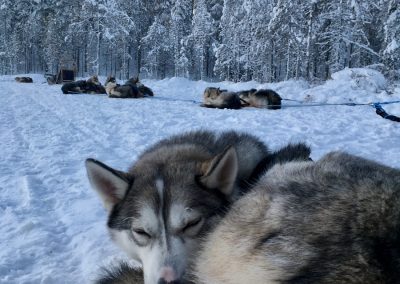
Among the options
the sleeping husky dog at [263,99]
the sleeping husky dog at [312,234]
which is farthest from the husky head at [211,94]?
the sleeping husky dog at [312,234]

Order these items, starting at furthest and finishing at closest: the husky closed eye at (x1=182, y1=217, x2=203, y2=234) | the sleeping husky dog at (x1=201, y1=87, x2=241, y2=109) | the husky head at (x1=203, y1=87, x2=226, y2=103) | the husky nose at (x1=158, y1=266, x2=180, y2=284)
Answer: the husky head at (x1=203, y1=87, x2=226, y2=103), the sleeping husky dog at (x1=201, y1=87, x2=241, y2=109), the husky closed eye at (x1=182, y1=217, x2=203, y2=234), the husky nose at (x1=158, y1=266, x2=180, y2=284)

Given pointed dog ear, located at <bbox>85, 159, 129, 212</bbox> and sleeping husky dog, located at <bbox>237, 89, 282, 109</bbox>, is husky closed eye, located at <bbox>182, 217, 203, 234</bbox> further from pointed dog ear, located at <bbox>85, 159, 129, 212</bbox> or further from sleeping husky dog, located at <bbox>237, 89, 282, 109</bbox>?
sleeping husky dog, located at <bbox>237, 89, 282, 109</bbox>

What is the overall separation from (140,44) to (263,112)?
45150mm

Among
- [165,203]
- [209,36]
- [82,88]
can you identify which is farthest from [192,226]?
[209,36]

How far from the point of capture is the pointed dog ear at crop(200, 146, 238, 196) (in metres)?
2.36

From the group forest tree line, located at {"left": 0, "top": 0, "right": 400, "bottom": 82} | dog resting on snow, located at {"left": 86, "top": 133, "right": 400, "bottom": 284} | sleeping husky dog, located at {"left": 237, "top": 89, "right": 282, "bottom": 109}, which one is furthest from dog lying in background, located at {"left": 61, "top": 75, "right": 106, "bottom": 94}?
dog resting on snow, located at {"left": 86, "top": 133, "right": 400, "bottom": 284}

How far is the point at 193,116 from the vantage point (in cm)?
1162

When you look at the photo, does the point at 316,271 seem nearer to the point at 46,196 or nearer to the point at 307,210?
the point at 307,210

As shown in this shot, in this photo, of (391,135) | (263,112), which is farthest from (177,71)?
(391,135)

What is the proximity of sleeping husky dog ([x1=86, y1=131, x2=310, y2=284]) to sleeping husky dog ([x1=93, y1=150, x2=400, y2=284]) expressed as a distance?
41cm

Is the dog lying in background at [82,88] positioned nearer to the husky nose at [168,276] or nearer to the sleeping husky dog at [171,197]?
the sleeping husky dog at [171,197]

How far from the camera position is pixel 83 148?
22.8 feet

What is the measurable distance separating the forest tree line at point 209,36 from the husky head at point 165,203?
22.4 metres

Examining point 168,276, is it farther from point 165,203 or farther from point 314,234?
point 314,234
